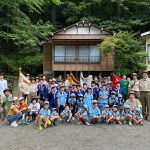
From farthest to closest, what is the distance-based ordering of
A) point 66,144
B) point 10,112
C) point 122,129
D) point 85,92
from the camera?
point 85,92 < point 10,112 < point 122,129 < point 66,144

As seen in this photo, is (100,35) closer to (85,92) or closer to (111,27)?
(111,27)

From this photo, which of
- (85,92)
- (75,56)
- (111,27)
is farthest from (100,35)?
(85,92)

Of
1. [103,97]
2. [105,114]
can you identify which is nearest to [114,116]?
[105,114]

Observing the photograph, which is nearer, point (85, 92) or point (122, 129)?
point (122, 129)

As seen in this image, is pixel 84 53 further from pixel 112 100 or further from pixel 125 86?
pixel 112 100

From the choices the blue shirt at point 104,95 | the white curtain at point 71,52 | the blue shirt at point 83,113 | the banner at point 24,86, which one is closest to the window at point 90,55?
the white curtain at point 71,52

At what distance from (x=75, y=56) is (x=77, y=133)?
1484 centimetres

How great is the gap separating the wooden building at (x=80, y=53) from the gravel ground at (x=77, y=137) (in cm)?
1296

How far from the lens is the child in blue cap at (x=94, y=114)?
1332 centimetres

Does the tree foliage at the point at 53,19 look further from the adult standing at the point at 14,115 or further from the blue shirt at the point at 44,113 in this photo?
the blue shirt at the point at 44,113

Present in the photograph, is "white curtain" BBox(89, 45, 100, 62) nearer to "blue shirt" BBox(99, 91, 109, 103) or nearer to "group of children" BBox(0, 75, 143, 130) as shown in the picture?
"group of children" BBox(0, 75, 143, 130)

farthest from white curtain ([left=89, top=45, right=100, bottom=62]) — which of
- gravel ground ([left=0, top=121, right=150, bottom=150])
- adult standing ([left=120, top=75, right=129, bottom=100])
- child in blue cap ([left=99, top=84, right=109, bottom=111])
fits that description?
gravel ground ([left=0, top=121, right=150, bottom=150])

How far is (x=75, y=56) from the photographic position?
2608 centimetres

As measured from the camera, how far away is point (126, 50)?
2259 centimetres
